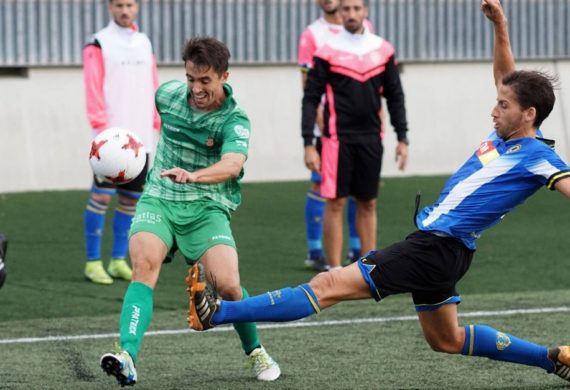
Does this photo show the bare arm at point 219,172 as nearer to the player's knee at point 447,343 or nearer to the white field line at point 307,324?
the player's knee at point 447,343

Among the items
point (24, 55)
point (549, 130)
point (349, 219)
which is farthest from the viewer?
point (549, 130)

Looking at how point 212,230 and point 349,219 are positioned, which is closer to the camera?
point 212,230

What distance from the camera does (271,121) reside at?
49.7ft

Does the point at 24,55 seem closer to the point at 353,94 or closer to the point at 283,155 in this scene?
the point at 283,155

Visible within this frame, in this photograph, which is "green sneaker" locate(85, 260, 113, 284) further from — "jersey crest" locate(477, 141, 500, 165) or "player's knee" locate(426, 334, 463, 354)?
"jersey crest" locate(477, 141, 500, 165)

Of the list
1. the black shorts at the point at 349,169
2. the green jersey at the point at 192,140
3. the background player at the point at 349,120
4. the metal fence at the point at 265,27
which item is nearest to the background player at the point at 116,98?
the background player at the point at 349,120

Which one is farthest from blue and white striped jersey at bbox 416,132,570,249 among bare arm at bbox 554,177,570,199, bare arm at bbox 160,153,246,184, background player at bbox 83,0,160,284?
background player at bbox 83,0,160,284

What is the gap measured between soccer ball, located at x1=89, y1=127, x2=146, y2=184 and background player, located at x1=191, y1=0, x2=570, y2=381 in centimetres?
120

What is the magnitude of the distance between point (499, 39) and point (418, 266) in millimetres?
1468

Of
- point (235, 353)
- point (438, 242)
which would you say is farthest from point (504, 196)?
point (235, 353)

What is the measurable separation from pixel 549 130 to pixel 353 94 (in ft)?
21.7

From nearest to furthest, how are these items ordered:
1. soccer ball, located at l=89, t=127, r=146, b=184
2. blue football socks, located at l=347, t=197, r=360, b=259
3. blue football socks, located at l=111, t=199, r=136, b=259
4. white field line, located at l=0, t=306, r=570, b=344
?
1. soccer ball, located at l=89, t=127, r=146, b=184
2. white field line, located at l=0, t=306, r=570, b=344
3. blue football socks, located at l=111, t=199, r=136, b=259
4. blue football socks, located at l=347, t=197, r=360, b=259

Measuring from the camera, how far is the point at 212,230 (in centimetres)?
677

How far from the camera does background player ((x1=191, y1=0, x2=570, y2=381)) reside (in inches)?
239
